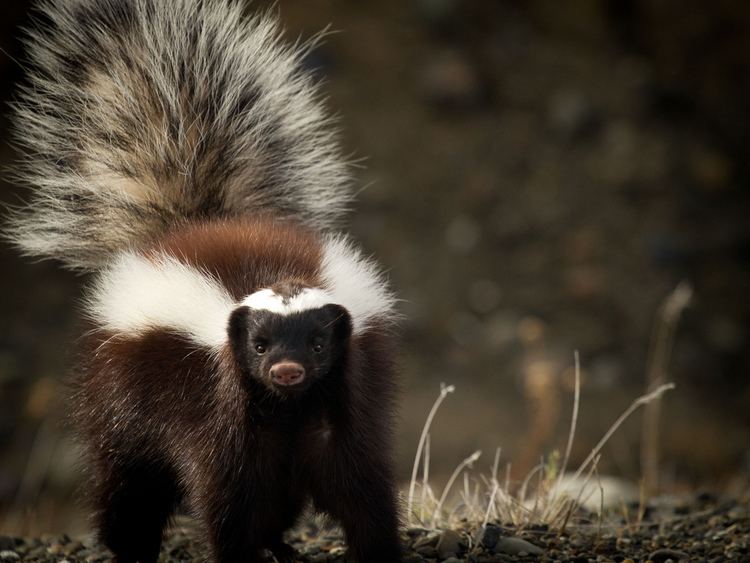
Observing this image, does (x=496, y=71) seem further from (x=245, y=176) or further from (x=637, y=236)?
(x=245, y=176)

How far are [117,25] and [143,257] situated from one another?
1458 mm

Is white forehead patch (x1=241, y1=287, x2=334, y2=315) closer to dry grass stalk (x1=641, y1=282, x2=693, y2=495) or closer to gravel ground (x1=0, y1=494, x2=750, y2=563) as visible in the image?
gravel ground (x1=0, y1=494, x2=750, y2=563)

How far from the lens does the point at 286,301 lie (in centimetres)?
412

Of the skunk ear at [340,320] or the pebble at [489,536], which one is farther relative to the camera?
the pebble at [489,536]

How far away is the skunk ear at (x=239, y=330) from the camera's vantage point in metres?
4.16

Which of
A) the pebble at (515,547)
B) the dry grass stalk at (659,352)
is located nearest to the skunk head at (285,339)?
the pebble at (515,547)

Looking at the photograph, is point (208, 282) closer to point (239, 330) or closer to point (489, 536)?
point (239, 330)

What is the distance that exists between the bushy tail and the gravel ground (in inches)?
61.1

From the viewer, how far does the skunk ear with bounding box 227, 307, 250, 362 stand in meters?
4.16

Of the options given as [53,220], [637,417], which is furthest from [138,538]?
[637,417]

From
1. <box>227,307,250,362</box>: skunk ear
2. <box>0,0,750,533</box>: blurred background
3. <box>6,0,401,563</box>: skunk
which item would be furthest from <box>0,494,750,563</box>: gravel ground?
<box>0,0,750,533</box>: blurred background

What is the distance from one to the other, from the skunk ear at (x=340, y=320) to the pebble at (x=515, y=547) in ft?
4.32

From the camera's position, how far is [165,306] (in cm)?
448

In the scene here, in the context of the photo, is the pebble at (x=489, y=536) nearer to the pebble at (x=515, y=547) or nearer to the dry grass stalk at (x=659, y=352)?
the pebble at (x=515, y=547)
